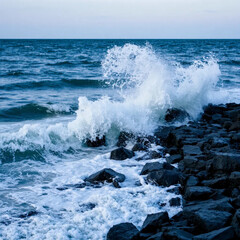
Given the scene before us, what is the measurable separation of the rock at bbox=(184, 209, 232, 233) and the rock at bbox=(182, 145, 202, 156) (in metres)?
2.14

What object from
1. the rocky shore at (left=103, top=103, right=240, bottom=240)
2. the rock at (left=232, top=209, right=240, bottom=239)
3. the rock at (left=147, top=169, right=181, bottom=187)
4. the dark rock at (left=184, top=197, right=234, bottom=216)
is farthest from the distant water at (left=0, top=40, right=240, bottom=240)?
the rock at (left=232, top=209, right=240, bottom=239)

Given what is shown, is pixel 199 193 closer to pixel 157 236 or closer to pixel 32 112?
pixel 157 236

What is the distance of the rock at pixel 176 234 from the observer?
10.2ft

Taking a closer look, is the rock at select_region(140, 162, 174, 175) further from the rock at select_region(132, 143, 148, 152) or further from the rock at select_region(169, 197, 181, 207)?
the rock at select_region(132, 143, 148, 152)

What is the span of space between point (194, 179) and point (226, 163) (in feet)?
1.68

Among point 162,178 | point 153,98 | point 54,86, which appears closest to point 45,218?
point 162,178

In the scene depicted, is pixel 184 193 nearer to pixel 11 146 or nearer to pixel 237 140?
pixel 237 140

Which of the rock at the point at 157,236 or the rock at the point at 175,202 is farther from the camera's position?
the rock at the point at 175,202

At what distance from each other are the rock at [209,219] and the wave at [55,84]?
13.1 meters

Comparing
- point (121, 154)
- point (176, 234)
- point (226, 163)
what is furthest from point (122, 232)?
point (121, 154)

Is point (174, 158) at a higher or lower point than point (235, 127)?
lower

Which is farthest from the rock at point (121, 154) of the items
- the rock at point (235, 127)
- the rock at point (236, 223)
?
the rock at point (236, 223)

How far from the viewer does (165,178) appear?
4930 mm

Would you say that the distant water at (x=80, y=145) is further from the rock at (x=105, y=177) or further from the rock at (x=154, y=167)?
the rock at (x=154, y=167)
